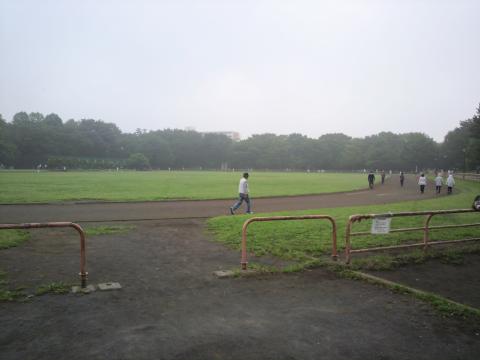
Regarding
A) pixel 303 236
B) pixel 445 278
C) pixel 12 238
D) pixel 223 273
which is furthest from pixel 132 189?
pixel 445 278

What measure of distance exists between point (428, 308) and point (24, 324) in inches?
217

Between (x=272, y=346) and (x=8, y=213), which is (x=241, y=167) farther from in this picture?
(x=272, y=346)

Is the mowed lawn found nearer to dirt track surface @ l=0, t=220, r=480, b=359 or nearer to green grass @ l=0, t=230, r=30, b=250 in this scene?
green grass @ l=0, t=230, r=30, b=250

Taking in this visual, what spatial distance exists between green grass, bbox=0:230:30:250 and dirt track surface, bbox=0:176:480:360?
1408mm

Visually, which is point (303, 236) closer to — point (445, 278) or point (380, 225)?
point (380, 225)

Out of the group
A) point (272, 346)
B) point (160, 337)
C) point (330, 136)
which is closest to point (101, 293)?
point (160, 337)

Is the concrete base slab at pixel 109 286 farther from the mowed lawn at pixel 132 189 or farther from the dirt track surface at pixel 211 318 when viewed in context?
the mowed lawn at pixel 132 189

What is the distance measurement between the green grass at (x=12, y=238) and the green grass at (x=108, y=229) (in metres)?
1.62

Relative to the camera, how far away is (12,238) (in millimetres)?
10375

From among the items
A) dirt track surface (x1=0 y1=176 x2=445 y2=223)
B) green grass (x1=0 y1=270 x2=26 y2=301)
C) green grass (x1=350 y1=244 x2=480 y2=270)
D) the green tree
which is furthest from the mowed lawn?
the green tree

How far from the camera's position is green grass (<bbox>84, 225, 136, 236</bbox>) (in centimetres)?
1158

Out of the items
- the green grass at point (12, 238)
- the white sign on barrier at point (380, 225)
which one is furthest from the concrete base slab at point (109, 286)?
the white sign on barrier at point (380, 225)

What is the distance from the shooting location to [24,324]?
496 cm

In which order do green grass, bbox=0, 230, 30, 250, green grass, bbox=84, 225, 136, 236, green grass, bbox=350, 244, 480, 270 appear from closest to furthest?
green grass, bbox=350, 244, 480, 270
green grass, bbox=0, 230, 30, 250
green grass, bbox=84, 225, 136, 236
